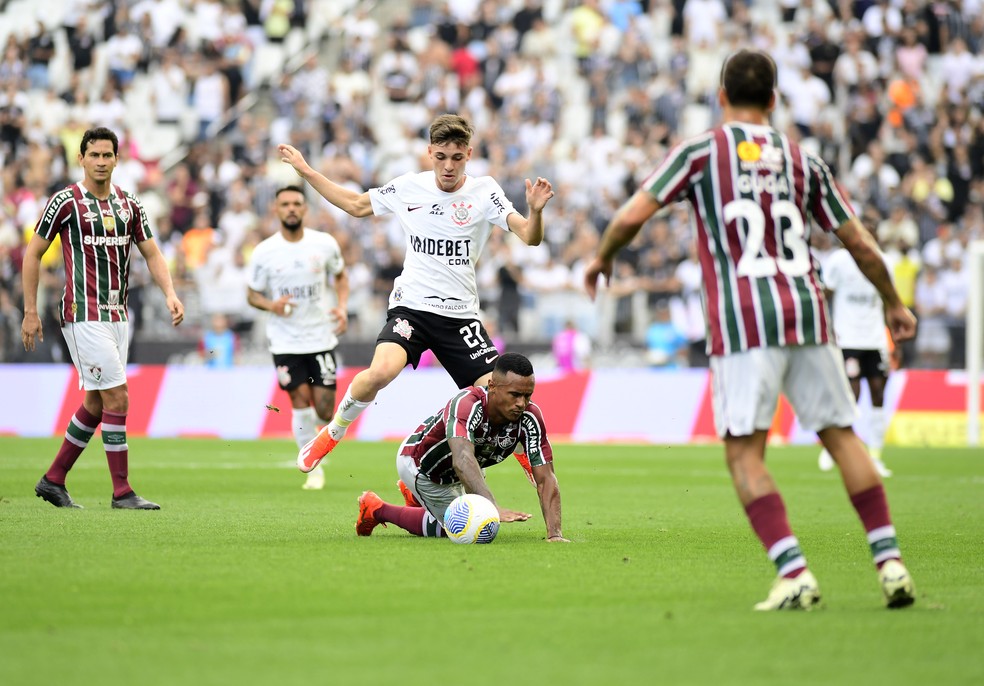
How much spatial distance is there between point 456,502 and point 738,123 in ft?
10.8

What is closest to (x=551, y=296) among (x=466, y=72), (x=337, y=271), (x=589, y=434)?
(x=589, y=434)

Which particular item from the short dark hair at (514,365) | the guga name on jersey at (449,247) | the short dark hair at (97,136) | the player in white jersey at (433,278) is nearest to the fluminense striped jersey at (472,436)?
the short dark hair at (514,365)

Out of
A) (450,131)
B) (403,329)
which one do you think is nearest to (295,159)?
(450,131)

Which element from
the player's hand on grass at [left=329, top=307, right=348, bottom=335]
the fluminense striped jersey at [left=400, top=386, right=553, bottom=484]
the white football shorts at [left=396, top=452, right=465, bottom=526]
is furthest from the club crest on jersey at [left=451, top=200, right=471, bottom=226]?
the player's hand on grass at [left=329, top=307, right=348, bottom=335]

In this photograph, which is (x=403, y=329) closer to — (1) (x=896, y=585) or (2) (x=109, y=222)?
(2) (x=109, y=222)

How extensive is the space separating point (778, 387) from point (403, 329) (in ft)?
14.5

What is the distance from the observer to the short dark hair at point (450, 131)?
9891 millimetres

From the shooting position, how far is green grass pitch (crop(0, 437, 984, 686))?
5.16 m

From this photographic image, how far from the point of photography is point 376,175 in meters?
27.6

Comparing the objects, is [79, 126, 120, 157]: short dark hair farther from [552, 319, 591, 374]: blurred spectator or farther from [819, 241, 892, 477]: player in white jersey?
[552, 319, 591, 374]: blurred spectator

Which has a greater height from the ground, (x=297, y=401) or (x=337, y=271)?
(x=337, y=271)

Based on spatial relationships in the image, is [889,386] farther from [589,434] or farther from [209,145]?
[209,145]

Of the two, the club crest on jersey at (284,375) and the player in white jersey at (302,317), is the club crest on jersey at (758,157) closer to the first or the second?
the player in white jersey at (302,317)

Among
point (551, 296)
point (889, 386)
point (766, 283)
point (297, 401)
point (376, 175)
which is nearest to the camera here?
point (766, 283)
